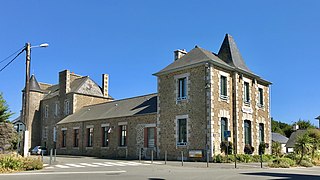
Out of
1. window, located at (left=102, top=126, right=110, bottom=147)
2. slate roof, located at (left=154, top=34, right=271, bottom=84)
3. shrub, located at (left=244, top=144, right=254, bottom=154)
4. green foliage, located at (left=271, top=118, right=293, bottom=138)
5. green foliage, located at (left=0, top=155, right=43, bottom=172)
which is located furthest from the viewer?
green foliage, located at (left=271, top=118, right=293, bottom=138)

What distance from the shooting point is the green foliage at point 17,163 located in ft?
54.2

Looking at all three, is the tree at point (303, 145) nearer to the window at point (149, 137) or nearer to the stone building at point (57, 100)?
the window at point (149, 137)

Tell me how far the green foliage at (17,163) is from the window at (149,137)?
467 inches

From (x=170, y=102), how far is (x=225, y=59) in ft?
17.5

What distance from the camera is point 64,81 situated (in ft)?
151

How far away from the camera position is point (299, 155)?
23266 mm

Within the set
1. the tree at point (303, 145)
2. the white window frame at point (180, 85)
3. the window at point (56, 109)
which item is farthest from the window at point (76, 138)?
the tree at point (303, 145)

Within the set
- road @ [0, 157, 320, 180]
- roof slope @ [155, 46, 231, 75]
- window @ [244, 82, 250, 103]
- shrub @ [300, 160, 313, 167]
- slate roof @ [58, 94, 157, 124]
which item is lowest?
shrub @ [300, 160, 313, 167]

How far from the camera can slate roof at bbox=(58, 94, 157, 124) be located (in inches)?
1229

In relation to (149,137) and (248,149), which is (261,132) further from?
(149,137)

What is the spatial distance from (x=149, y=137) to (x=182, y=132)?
12.8 feet

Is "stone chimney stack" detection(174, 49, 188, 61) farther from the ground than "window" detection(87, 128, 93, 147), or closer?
farther from the ground

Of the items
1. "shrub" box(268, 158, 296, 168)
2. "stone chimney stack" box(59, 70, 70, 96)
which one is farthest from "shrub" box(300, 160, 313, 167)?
"stone chimney stack" box(59, 70, 70, 96)

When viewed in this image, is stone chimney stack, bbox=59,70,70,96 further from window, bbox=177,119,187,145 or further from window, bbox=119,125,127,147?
window, bbox=177,119,187,145
